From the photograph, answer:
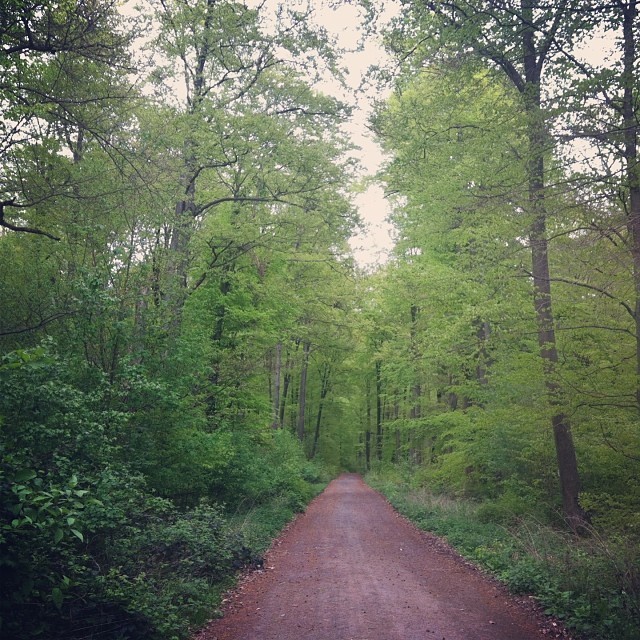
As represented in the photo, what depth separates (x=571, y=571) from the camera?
6688mm

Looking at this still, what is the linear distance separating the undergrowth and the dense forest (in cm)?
4

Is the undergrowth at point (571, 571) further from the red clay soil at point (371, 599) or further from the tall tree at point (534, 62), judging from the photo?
the tall tree at point (534, 62)

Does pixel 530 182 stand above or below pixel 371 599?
above

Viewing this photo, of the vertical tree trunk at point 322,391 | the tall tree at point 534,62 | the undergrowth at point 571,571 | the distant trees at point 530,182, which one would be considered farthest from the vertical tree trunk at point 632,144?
the vertical tree trunk at point 322,391

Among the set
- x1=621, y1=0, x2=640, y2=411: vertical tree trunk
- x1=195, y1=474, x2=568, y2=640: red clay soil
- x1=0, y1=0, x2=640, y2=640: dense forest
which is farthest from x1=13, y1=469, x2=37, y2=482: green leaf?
x1=621, y1=0, x2=640, y2=411: vertical tree trunk

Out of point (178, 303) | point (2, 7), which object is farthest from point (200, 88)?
point (2, 7)

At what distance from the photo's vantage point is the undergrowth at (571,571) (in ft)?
18.2

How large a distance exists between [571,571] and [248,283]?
11921 millimetres

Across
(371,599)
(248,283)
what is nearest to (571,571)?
(371,599)

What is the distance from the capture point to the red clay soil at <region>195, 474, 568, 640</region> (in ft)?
19.0

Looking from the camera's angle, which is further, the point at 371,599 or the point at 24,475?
the point at 371,599

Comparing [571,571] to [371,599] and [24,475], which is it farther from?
[24,475]

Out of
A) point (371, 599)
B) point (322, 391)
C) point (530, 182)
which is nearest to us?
point (371, 599)

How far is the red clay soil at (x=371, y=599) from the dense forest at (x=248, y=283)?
1.43 feet
